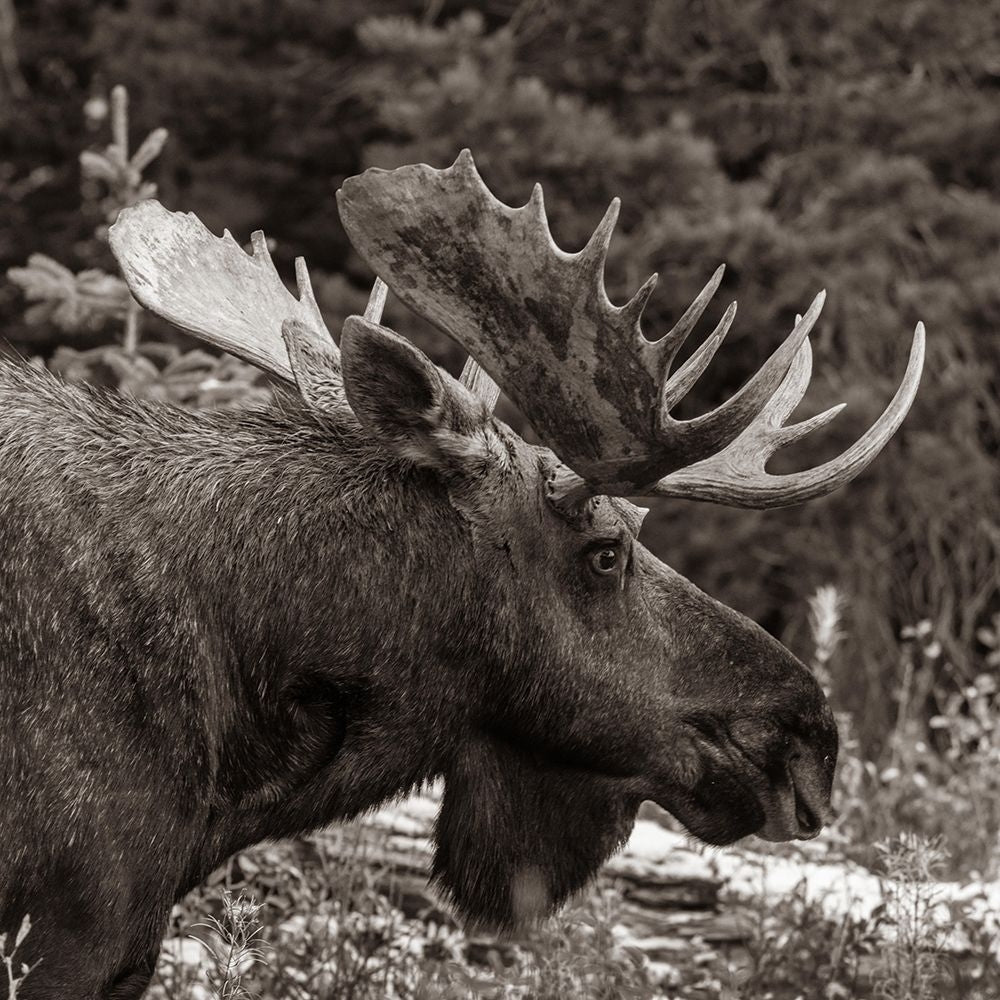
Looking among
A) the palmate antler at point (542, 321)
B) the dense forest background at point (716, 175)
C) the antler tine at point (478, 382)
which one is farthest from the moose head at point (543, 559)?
the dense forest background at point (716, 175)

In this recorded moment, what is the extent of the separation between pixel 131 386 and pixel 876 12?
7647 mm

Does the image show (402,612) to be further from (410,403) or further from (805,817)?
(805,817)

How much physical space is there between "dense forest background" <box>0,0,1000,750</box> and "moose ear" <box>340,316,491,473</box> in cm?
590

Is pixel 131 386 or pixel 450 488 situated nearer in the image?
pixel 450 488

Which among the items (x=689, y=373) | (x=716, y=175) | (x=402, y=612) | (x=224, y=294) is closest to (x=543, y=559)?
(x=402, y=612)

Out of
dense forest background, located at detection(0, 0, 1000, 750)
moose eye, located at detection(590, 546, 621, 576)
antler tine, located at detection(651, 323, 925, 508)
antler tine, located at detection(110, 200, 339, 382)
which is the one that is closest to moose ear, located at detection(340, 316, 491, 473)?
moose eye, located at detection(590, 546, 621, 576)

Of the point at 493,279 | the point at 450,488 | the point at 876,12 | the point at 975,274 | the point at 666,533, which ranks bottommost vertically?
the point at 666,533

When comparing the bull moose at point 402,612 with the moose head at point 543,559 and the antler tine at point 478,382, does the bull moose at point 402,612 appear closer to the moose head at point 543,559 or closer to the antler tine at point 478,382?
the moose head at point 543,559

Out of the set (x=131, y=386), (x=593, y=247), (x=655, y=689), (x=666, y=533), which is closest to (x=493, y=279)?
(x=593, y=247)

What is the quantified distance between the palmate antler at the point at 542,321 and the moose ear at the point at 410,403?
118mm

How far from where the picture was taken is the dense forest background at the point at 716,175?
10.2m

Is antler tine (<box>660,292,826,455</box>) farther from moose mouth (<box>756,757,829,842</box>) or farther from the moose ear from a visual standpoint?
moose mouth (<box>756,757,829,842</box>)

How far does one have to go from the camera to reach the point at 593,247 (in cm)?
342

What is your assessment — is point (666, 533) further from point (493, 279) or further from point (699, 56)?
point (493, 279)
